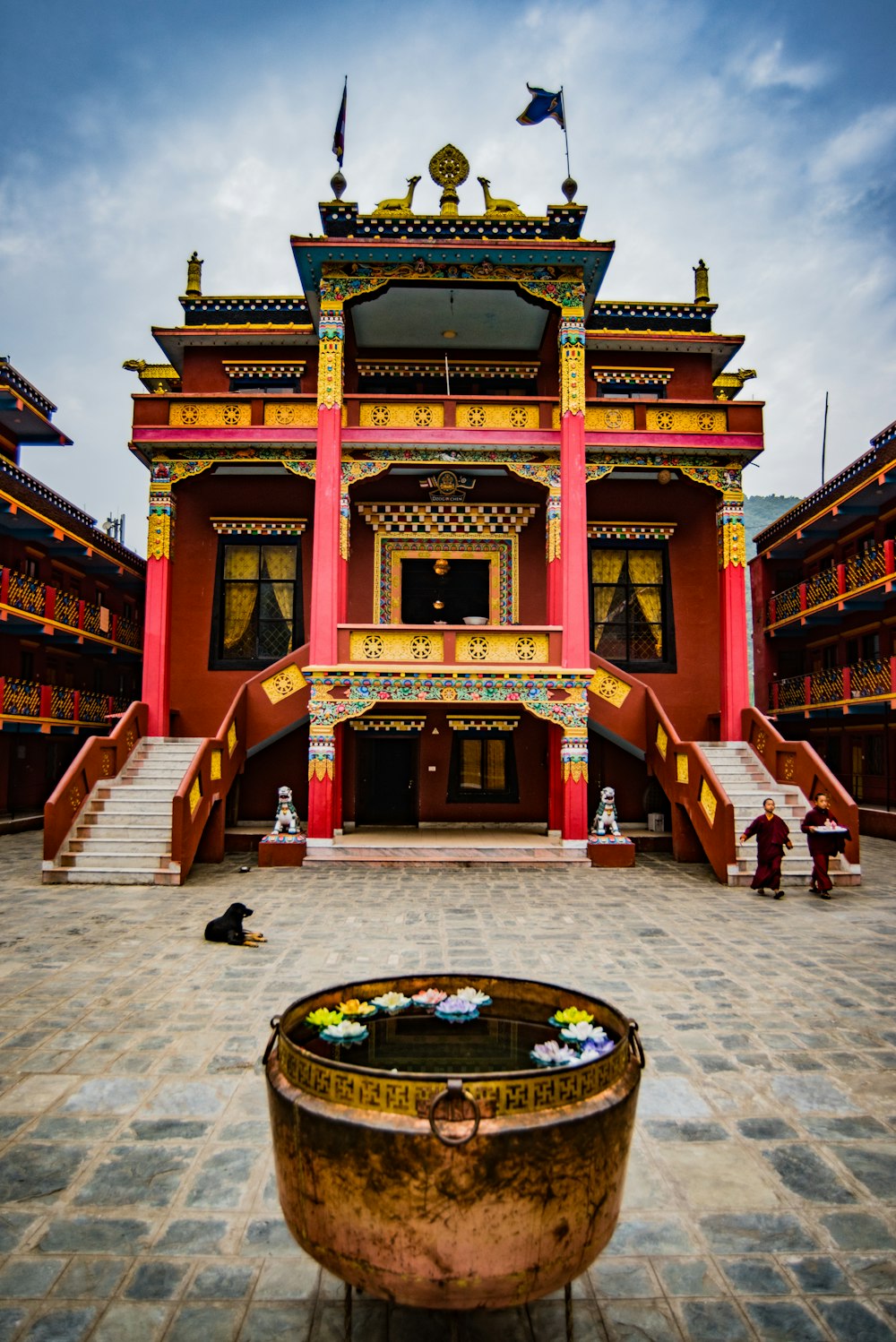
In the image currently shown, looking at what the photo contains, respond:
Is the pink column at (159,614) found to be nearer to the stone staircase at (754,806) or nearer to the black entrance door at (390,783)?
the black entrance door at (390,783)

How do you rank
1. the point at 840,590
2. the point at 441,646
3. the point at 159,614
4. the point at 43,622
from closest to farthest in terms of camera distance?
1. the point at 441,646
2. the point at 159,614
3. the point at 43,622
4. the point at 840,590

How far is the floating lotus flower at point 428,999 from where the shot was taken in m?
3.37

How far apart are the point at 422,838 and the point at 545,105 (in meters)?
14.2

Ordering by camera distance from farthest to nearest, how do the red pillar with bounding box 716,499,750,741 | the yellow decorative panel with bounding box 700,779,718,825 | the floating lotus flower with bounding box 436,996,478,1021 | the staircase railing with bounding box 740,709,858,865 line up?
the red pillar with bounding box 716,499,750,741 → the yellow decorative panel with bounding box 700,779,718,825 → the staircase railing with bounding box 740,709,858,865 → the floating lotus flower with bounding box 436,996,478,1021

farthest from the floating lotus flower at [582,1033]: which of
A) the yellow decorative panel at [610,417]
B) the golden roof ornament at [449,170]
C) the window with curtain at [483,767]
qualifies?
the golden roof ornament at [449,170]

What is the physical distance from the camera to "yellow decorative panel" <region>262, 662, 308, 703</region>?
1513cm

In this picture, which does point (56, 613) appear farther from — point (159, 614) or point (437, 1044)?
point (437, 1044)

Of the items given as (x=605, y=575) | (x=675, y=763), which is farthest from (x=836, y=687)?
(x=675, y=763)

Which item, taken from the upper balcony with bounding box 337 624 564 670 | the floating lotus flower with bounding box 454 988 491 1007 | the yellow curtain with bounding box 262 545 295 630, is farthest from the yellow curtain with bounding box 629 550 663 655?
the floating lotus flower with bounding box 454 988 491 1007

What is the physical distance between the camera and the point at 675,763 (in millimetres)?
14133

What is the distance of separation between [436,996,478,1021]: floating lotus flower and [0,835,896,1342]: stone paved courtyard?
3.52 feet

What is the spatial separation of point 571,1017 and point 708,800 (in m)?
10.7

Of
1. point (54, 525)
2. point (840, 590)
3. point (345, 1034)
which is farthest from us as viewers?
point (840, 590)

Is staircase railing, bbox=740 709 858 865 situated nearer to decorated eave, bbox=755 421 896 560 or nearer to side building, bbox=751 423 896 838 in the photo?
side building, bbox=751 423 896 838
